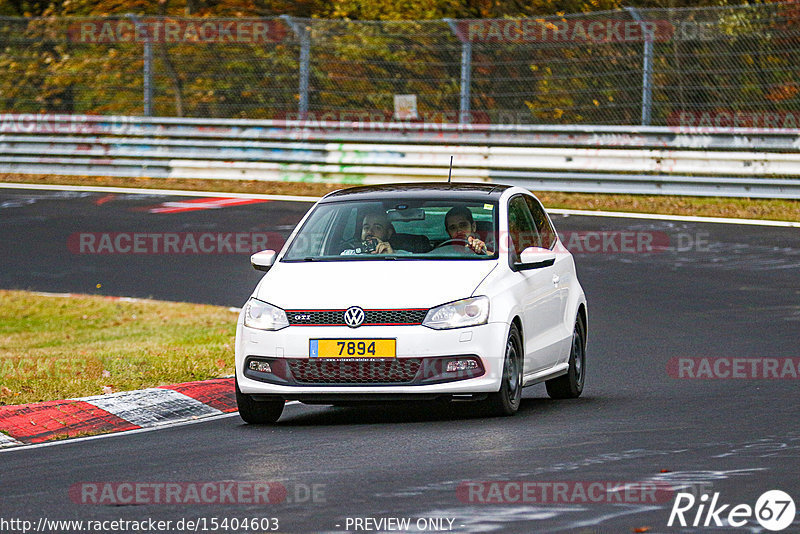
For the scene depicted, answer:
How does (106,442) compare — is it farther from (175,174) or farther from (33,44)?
(33,44)

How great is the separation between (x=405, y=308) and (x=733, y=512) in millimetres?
3162

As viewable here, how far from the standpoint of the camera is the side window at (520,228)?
33.8ft

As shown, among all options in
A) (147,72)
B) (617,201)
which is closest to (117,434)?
(617,201)

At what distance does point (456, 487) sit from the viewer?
23.3 feet

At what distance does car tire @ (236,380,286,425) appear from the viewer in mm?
9602

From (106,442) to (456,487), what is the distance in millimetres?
2813

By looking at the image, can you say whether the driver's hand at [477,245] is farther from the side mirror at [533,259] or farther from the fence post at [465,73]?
the fence post at [465,73]

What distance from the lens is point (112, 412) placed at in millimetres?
10047

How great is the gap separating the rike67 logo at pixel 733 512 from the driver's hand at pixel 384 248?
12.6ft

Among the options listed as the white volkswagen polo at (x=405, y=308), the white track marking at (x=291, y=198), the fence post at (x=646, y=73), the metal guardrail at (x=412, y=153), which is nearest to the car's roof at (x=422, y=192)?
the white volkswagen polo at (x=405, y=308)

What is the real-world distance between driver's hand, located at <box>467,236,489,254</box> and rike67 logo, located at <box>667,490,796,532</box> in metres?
3.56

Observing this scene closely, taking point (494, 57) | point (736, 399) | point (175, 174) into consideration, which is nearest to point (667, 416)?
point (736, 399)

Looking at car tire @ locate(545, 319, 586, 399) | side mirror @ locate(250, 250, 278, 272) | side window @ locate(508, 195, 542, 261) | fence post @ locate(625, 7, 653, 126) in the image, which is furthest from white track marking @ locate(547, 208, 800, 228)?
side mirror @ locate(250, 250, 278, 272)

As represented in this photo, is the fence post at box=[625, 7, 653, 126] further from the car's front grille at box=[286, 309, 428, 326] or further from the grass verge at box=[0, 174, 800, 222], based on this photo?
the car's front grille at box=[286, 309, 428, 326]
